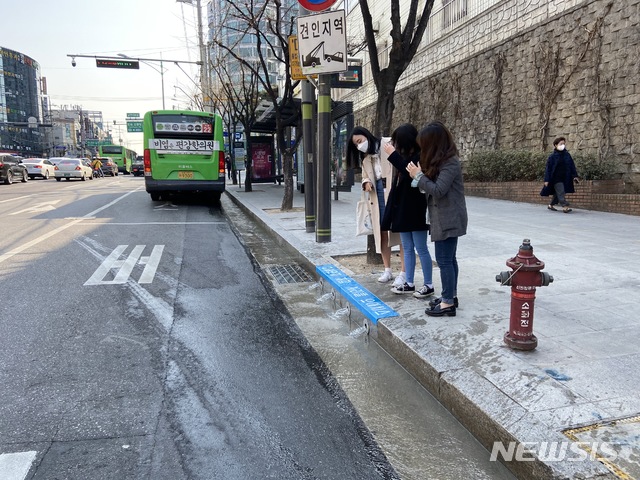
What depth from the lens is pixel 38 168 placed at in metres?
33.2

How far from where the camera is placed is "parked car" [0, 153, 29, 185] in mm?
25953

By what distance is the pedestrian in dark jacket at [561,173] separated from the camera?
34.1 feet

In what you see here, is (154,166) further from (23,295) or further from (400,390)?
(400,390)

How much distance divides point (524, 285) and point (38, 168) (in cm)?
3689

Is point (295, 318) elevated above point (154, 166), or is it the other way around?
point (154, 166)

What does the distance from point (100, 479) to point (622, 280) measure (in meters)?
5.08

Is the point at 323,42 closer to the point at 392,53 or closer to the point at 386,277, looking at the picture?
the point at 392,53

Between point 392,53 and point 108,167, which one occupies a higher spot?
point 392,53

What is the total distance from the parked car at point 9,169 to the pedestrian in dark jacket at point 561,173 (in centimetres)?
2679

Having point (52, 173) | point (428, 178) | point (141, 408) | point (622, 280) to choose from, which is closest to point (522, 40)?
point (622, 280)

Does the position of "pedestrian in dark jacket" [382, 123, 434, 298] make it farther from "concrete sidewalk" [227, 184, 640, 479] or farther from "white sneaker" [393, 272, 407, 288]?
"concrete sidewalk" [227, 184, 640, 479]

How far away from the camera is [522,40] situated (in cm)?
1405

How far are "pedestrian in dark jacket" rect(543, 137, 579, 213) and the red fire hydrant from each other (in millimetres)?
8275

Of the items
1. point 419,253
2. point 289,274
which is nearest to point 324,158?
point 289,274
